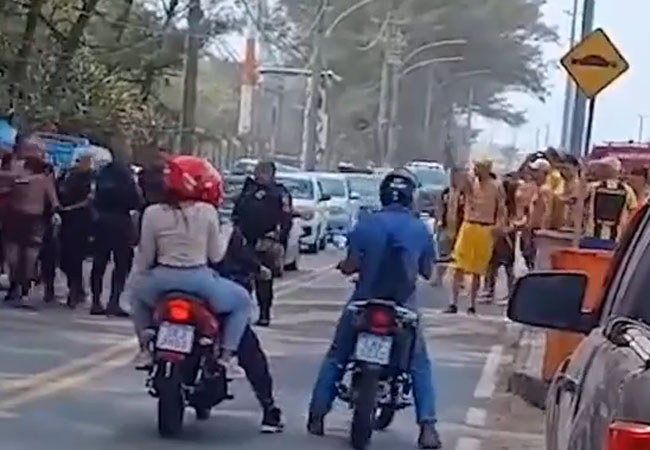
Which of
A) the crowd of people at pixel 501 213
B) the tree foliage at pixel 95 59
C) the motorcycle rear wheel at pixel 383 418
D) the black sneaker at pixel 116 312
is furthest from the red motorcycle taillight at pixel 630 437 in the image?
the tree foliage at pixel 95 59

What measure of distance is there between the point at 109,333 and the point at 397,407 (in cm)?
649

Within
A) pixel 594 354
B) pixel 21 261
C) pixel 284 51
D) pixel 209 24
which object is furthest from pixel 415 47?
pixel 594 354

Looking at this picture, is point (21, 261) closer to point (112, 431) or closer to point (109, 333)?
point (109, 333)

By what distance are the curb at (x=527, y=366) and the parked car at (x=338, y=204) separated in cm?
1893

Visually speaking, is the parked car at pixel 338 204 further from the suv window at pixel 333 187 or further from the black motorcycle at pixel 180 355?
the black motorcycle at pixel 180 355

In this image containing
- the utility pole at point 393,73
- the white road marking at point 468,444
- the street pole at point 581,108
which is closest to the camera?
the white road marking at point 468,444

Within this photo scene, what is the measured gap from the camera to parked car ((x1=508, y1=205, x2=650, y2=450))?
3922 millimetres

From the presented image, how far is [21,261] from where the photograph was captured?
19.7 m

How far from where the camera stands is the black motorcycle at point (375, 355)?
435 inches

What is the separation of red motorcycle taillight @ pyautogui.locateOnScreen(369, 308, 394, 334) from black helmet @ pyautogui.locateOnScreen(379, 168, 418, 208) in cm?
65

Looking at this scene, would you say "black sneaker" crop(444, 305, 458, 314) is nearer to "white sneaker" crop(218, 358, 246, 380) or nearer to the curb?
the curb

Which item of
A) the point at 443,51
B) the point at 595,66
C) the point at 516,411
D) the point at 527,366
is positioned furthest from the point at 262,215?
the point at 443,51

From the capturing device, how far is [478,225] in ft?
74.6

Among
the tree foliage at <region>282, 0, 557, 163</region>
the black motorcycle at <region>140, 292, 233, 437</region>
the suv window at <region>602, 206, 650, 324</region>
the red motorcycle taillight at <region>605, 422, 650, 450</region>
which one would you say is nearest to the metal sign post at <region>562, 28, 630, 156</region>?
the black motorcycle at <region>140, 292, 233, 437</region>
